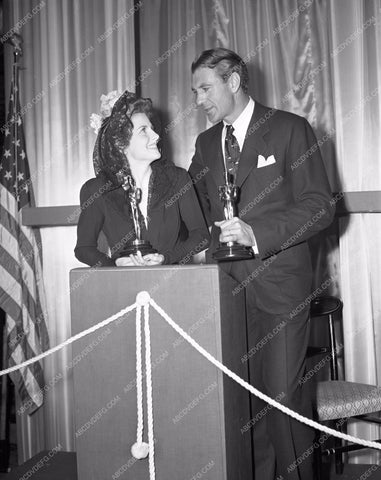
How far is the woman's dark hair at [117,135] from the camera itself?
2.97 meters

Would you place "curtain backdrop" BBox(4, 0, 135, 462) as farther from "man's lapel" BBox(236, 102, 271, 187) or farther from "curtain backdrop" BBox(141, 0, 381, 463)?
"man's lapel" BBox(236, 102, 271, 187)

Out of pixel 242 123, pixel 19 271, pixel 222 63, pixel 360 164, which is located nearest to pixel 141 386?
pixel 242 123

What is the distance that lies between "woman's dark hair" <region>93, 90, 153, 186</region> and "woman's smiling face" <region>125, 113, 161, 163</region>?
2cm

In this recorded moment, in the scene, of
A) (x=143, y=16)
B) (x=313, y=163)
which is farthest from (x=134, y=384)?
(x=143, y=16)

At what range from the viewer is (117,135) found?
2.97 m

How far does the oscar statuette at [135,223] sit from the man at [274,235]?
39 centimetres

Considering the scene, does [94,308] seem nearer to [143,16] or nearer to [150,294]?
[150,294]

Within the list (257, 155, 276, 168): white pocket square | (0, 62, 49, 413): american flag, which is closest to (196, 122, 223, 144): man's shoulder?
(257, 155, 276, 168): white pocket square

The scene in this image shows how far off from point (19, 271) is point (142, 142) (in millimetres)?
2001

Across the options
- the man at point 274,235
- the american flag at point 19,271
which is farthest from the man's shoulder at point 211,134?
the american flag at point 19,271

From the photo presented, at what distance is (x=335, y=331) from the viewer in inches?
176

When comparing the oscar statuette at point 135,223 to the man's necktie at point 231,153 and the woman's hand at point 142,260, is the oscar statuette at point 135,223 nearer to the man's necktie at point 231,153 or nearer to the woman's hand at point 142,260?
the woman's hand at point 142,260

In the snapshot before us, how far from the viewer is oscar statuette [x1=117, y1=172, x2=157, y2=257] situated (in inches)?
106

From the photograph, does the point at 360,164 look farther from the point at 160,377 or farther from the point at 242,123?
the point at 160,377
